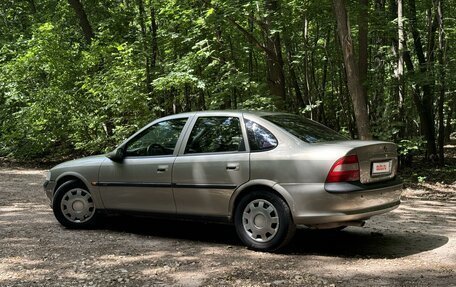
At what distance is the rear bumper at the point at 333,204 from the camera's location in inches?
190

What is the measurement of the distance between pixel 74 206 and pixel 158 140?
1.63m

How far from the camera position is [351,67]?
1026 centimetres

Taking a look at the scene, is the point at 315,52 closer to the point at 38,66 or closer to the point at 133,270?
the point at 38,66

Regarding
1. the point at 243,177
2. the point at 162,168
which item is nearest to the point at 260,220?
the point at 243,177

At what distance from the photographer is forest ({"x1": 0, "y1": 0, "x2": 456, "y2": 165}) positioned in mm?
→ 13070

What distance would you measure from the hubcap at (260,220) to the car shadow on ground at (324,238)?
0.29 m

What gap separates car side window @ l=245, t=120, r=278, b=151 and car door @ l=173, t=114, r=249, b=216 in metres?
0.10

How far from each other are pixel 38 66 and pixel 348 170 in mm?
13989

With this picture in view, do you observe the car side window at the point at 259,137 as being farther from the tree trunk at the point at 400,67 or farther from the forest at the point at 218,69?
the tree trunk at the point at 400,67

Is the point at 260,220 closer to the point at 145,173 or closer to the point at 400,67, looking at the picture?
the point at 145,173

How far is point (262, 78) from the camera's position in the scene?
15.1m

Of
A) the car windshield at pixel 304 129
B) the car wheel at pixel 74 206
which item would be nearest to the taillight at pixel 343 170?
the car windshield at pixel 304 129

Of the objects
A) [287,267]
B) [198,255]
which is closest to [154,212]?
[198,255]

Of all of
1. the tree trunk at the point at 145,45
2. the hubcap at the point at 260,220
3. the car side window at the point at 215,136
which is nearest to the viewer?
the hubcap at the point at 260,220
